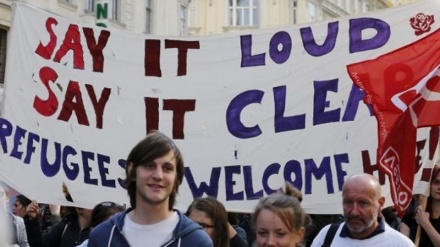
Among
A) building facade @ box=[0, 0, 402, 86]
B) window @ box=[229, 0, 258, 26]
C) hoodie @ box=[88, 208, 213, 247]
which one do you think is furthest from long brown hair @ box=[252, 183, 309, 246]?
window @ box=[229, 0, 258, 26]

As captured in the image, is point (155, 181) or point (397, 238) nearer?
point (155, 181)

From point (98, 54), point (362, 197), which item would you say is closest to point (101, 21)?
point (98, 54)

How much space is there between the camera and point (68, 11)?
70.0ft

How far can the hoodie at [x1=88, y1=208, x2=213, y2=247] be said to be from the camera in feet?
7.96

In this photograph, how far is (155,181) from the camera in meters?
2.49

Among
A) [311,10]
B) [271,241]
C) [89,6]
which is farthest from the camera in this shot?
[311,10]

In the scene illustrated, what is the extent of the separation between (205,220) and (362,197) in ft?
3.06

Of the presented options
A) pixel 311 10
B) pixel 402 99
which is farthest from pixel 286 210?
pixel 311 10

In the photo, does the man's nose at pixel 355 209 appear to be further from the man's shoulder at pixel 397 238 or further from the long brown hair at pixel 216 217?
the long brown hair at pixel 216 217

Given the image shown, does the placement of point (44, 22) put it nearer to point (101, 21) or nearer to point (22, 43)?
point (22, 43)

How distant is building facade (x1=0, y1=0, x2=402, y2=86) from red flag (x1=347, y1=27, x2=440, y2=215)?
43.4 feet

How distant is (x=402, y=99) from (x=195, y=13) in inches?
1365

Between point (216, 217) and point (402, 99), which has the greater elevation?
point (402, 99)

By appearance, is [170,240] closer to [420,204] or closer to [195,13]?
[420,204]
